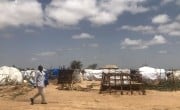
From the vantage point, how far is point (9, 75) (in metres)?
40.4

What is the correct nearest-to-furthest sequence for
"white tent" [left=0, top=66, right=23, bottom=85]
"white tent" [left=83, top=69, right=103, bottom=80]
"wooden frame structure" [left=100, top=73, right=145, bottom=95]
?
"wooden frame structure" [left=100, top=73, right=145, bottom=95], "white tent" [left=0, top=66, right=23, bottom=85], "white tent" [left=83, top=69, right=103, bottom=80]

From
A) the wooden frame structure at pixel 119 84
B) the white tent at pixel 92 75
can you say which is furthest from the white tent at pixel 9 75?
the wooden frame structure at pixel 119 84

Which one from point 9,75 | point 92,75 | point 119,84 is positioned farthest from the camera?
point 92,75

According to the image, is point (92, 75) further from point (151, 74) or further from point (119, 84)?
point (119, 84)

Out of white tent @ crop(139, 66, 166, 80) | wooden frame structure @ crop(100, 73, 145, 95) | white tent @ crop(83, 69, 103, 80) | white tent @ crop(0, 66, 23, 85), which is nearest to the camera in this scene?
wooden frame structure @ crop(100, 73, 145, 95)

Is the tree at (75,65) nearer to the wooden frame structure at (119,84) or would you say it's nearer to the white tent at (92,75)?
the white tent at (92,75)

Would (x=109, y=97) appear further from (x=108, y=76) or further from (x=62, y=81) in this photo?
(x=62, y=81)

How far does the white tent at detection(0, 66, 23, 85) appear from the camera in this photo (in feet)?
129

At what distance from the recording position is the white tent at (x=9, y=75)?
39.2 m

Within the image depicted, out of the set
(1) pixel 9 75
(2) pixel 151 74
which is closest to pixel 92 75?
(2) pixel 151 74

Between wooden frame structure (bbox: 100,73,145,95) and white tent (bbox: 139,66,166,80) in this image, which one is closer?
wooden frame structure (bbox: 100,73,145,95)

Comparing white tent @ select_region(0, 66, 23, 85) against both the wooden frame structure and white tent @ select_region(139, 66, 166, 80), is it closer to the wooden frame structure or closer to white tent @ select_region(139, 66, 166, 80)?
white tent @ select_region(139, 66, 166, 80)

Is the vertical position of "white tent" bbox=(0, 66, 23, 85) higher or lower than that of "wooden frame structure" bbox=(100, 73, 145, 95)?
higher

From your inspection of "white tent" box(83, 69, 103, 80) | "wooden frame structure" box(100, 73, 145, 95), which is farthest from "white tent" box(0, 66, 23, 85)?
"wooden frame structure" box(100, 73, 145, 95)
